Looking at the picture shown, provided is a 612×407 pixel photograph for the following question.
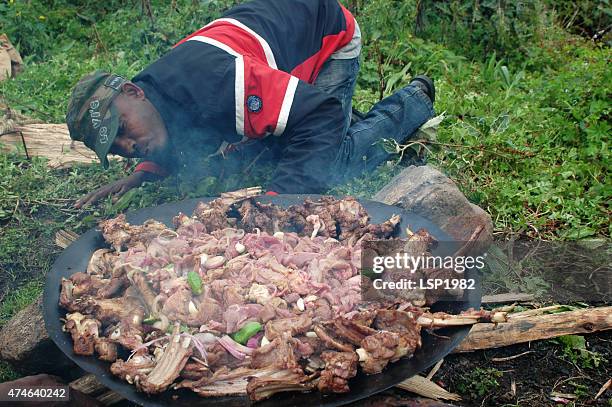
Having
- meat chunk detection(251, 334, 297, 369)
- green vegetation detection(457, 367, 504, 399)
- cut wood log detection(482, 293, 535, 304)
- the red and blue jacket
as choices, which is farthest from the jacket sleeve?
meat chunk detection(251, 334, 297, 369)

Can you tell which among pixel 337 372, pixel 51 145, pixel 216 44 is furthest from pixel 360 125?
pixel 337 372

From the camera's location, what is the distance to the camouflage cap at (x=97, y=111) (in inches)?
173

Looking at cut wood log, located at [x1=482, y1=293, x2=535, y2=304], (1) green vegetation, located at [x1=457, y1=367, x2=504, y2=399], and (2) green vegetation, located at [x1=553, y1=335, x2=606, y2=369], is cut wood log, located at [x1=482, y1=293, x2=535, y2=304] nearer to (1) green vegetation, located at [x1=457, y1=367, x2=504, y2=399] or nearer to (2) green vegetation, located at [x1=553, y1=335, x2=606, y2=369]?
(2) green vegetation, located at [x1=553, y1=335, x2=606, y2=369]

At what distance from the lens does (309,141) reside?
179 inches

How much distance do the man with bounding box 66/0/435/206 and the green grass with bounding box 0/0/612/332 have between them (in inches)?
28.2

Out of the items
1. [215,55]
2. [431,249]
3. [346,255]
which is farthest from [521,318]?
[215,55]

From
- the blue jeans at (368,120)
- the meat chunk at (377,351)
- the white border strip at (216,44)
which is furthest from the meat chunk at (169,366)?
the blue jeans at (368,120)

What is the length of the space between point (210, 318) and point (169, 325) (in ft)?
0.60

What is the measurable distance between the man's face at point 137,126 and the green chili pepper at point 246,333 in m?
2.05

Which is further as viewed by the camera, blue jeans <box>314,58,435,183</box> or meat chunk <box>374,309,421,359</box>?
blue jeans <box>314,58,435,183</box>

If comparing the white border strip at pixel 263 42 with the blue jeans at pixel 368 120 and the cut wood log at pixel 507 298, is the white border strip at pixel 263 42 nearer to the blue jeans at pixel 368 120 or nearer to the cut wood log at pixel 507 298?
the blue jeans at pixel 368 120

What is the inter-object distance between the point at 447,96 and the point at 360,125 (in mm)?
1460

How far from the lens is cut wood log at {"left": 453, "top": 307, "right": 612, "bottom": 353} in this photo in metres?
3.91

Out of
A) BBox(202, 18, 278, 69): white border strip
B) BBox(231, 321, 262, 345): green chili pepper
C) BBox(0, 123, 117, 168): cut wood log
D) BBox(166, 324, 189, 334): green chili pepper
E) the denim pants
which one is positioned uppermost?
BBox(202, 18, 278, 69): white border strip
